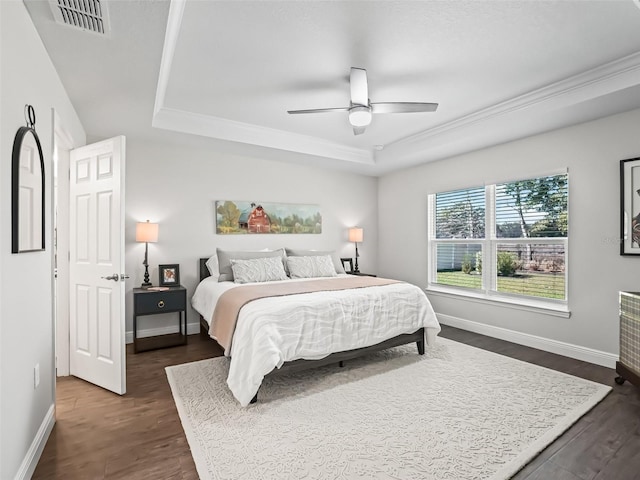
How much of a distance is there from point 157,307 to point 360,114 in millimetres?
3029

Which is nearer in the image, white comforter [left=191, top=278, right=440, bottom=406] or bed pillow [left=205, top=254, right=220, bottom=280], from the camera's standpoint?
white comforter [left=191, top=278, right=440, bottom=406]

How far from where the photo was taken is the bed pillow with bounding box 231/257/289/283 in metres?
4.01

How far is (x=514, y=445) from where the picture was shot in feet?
6.68

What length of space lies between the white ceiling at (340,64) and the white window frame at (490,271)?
1.16 meters

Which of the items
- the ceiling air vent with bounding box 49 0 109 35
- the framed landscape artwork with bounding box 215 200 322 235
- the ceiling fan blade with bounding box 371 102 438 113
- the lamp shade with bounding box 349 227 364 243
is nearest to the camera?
the ceiling air vent with bounding box 49 0 109 35

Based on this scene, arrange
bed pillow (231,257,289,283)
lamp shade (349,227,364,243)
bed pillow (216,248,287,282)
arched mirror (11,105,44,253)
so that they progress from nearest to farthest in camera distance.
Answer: arched mirror (11,105,44,253)
bed pillow (231,257,289,283)
bed pillow (216,248,287,282)
lamp shade (349,227,364,243)

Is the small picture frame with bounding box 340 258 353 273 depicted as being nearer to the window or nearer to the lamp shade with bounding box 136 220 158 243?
the window

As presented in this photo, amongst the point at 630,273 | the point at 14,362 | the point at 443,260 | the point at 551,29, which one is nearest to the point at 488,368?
the point at 630,273

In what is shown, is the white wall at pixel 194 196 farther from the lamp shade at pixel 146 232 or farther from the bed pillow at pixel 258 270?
the bed pillow at pixel 258 270

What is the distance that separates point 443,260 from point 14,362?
16.1 ft

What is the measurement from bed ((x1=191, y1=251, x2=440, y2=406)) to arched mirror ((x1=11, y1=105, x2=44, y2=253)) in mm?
1470

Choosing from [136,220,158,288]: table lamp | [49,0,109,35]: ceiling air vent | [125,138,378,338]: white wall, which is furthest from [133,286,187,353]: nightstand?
[49,0,109,35]: ceiling air vent

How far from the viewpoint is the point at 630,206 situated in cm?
314

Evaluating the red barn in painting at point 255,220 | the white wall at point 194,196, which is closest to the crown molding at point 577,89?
the white wall at point 194,196
